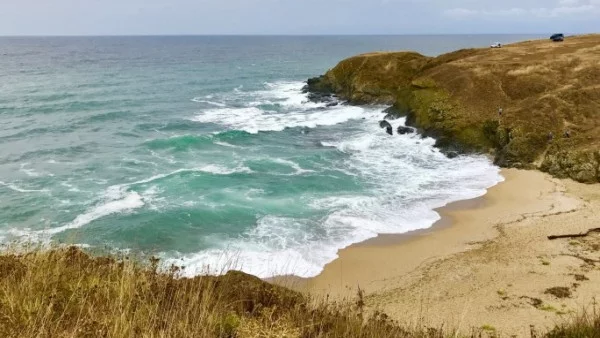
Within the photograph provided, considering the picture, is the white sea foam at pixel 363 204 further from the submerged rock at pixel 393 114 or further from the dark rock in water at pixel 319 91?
the dark rock in water at pixel 319 91

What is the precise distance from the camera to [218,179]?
107ft

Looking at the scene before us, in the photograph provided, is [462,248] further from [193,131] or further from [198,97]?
[198,97]

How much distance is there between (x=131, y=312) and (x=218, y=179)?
2673 cm

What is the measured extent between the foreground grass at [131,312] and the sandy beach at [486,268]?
260 inches

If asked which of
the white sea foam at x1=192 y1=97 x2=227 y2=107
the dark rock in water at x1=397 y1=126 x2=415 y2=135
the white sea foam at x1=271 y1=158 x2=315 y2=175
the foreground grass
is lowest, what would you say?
the white sea foam at x1=271 y1=158 x2=315 y2=175

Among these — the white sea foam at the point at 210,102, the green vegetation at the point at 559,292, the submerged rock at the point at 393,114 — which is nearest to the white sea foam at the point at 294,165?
the submerged rock at the point at 393,114

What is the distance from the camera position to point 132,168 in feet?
114

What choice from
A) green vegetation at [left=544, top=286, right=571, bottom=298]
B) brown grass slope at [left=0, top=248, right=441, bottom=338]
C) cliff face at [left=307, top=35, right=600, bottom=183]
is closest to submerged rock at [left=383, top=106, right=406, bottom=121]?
cliff face at [left=307, top=35, right=600, bottom=183]

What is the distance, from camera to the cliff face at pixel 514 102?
1357 inches

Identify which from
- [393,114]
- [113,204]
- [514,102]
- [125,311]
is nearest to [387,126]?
[393,114]

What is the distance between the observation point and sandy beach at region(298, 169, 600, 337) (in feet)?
53.4

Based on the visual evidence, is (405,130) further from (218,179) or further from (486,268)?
(486,268)

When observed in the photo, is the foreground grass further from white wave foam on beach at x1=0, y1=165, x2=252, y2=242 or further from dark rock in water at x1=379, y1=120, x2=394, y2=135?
dark rock in water at x1=379, y1=120, x2=394, y2=135

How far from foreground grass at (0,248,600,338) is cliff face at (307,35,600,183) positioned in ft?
95.1
